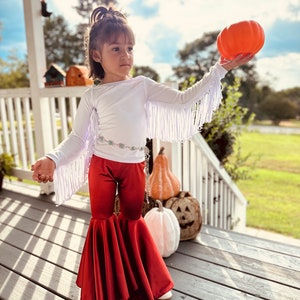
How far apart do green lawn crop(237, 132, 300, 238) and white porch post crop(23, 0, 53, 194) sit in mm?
2300

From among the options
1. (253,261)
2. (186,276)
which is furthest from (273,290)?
(186,276)

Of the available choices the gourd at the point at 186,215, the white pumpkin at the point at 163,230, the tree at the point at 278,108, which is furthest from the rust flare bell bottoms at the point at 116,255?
the tree at the point at 278,108

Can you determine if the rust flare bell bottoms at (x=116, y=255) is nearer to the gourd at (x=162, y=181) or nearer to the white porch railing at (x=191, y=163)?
the gourd at (x=162, y=181)

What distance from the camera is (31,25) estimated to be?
2709 millimetres

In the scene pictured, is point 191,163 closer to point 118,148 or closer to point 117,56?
point 118,148

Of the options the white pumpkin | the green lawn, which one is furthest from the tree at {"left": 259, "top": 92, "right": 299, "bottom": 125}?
the white pumpkin

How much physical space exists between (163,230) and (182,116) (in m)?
0.75

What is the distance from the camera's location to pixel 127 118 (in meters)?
1.22

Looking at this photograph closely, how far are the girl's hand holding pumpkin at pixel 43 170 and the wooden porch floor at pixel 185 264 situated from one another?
694mm

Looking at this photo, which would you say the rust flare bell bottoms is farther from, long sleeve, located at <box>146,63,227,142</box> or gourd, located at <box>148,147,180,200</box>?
gourd, located at <box>148,147,180,200</box>

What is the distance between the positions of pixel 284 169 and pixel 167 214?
16.1 ft

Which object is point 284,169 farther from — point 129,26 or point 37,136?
point 129,26

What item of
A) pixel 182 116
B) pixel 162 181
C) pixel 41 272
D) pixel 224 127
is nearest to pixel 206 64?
pixel 224 127

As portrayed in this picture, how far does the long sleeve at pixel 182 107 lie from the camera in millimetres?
1156
